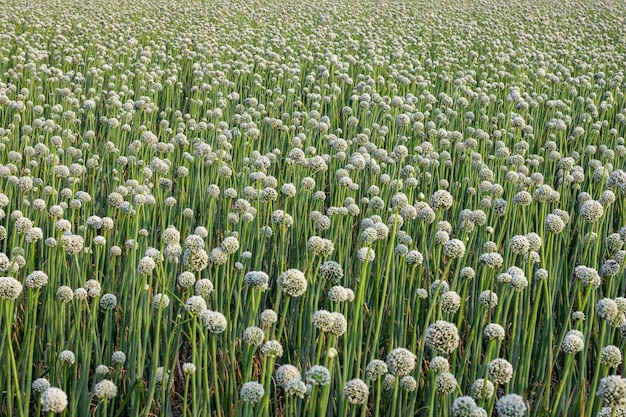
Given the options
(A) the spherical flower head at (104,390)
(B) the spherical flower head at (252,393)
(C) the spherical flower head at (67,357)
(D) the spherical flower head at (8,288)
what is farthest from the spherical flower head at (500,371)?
(D) the spherical flower head at (8,288)

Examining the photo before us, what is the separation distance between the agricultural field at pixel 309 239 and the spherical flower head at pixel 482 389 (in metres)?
0.03

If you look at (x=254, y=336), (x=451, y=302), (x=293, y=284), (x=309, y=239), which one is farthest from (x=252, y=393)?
(x=309, y=239)

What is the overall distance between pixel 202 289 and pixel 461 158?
2910mm

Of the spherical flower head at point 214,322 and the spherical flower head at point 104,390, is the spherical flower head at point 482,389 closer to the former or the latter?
the spherical flower head at point 214,322

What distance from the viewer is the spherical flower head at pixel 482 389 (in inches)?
71.7

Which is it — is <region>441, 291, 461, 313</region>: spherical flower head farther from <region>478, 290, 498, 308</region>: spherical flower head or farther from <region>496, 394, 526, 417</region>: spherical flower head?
<region>496, 394, 526, 417</region>: spherical flower head

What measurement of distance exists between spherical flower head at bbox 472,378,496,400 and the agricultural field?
1.2 inches

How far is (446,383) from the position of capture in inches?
74.2

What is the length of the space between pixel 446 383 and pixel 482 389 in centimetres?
10

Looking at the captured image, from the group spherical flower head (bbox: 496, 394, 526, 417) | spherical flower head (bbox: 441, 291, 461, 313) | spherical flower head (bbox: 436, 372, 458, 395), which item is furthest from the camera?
spherical flower head (bbox: 441, 291, 461, 313)

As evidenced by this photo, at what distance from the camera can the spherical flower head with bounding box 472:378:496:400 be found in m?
1.82

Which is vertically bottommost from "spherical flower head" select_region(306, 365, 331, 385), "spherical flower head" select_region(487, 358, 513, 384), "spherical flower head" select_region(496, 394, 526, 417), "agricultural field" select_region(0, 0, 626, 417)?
"agricultural field" select_region(0, 0, 626, 417)

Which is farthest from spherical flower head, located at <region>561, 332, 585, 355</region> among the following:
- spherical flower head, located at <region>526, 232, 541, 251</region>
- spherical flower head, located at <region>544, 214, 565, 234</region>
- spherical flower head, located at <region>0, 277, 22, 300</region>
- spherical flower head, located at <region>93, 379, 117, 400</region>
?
spherical flower head, located at <region>0, 277, 22, 300</region>

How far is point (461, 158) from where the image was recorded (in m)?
4.65
